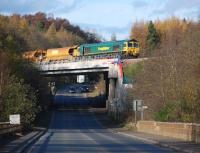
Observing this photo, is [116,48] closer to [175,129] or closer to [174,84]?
[174,84]

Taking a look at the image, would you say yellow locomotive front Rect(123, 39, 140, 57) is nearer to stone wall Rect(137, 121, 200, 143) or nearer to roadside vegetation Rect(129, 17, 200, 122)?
roadside vegetation Rect(129, 17, 200, 122)

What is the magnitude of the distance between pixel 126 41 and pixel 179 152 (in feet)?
281

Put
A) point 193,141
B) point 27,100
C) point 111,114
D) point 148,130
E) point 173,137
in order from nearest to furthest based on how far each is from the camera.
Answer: point 193,141
point 173,137
point 148,130
point 27,100
point 111,114

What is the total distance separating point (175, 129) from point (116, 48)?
244 ft

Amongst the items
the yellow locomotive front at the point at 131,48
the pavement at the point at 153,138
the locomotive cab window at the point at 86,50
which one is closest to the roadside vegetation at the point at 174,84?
the pavement at the point at 153,138

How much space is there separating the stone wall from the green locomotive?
5526 centimetres

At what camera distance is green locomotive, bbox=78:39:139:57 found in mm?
113125

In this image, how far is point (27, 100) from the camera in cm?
6606

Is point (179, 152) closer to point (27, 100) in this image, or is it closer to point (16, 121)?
point (16, 121)

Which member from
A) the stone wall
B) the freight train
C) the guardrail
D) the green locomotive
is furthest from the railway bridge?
the guardrail

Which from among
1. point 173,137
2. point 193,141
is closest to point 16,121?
point 173,137

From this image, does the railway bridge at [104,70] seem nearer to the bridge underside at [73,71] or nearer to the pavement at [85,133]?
the bridge underside at [73,71]

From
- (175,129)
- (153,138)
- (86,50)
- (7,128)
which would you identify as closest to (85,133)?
(153,138)

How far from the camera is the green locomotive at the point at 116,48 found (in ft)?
371
